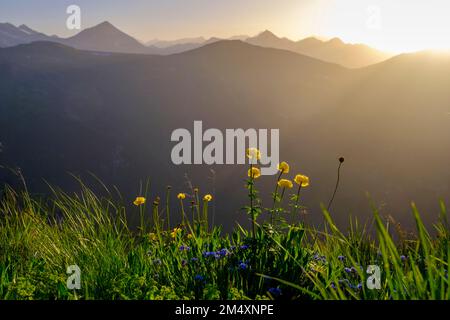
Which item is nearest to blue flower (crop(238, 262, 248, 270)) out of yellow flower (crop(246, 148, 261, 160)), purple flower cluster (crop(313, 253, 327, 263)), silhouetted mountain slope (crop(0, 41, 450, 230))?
purple flower cluster (crop(313, 253, 327, 263))

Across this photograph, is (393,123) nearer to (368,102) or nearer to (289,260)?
(368,102)

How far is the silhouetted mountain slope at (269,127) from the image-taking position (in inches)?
5497

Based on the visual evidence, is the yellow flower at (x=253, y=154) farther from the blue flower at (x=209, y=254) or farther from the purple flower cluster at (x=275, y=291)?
the purple flower cluster at (x=275, y=291)

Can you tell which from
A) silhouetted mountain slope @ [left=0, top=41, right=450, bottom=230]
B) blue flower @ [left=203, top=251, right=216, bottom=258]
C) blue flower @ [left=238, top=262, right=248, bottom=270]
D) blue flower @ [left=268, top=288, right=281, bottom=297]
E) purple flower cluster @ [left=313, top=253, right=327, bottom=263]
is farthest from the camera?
silhouetted mountain slope @ [left=0, top=41, right=450, bottom=230]

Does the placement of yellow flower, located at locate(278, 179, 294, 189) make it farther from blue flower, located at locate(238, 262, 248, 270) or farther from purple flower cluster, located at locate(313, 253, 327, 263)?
blue flower, located at locate(238, 262, 248, 270)

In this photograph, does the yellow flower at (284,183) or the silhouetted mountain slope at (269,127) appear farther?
the silhouetted mountain slope at (269,127)

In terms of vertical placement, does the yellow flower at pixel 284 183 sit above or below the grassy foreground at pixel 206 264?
above

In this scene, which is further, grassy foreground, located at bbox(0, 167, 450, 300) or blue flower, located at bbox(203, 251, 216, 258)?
blue flower, located at bbox(203, 251, 216, 258)

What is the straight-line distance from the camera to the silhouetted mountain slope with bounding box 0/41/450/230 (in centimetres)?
13962

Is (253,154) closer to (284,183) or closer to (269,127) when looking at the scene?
(284,183)

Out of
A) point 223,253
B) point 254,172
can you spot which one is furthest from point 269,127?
point 223,253

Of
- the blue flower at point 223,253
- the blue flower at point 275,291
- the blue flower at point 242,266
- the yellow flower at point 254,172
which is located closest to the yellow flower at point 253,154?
the yellow flower at point 254,172
